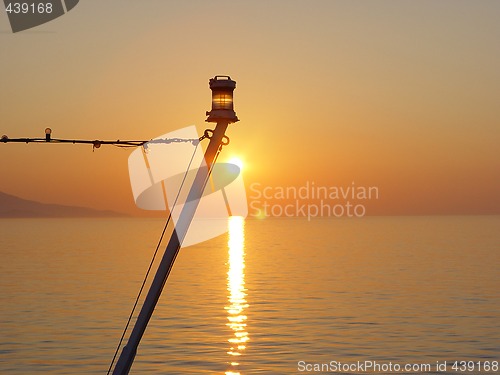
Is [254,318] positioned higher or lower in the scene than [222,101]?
higher

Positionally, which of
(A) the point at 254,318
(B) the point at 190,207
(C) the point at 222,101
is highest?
(A) the point at 254,318

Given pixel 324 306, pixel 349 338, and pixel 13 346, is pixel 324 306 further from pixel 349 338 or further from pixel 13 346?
pixel 13 346

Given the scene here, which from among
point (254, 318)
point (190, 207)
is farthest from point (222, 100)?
point (254, 318)

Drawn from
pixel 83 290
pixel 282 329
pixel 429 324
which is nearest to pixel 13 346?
pixel 282 329

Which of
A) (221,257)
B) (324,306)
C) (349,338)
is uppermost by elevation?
(221,257)

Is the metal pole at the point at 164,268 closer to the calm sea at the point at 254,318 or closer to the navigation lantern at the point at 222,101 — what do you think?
the navigation lantern at the point at 222,101

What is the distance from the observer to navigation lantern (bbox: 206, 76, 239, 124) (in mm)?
16188

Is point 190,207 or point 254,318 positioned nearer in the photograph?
point 190,207

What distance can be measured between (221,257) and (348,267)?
42056 mm

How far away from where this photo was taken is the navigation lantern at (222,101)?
53.1 ft

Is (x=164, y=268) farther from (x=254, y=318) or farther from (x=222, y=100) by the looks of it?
(x=254, y=318)

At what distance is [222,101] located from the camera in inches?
642

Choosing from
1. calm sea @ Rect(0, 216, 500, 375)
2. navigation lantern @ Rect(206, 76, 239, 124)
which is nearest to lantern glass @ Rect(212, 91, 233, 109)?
navigation lantern @ Rect(206, 76, 239, 124)

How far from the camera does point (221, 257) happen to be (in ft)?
554
